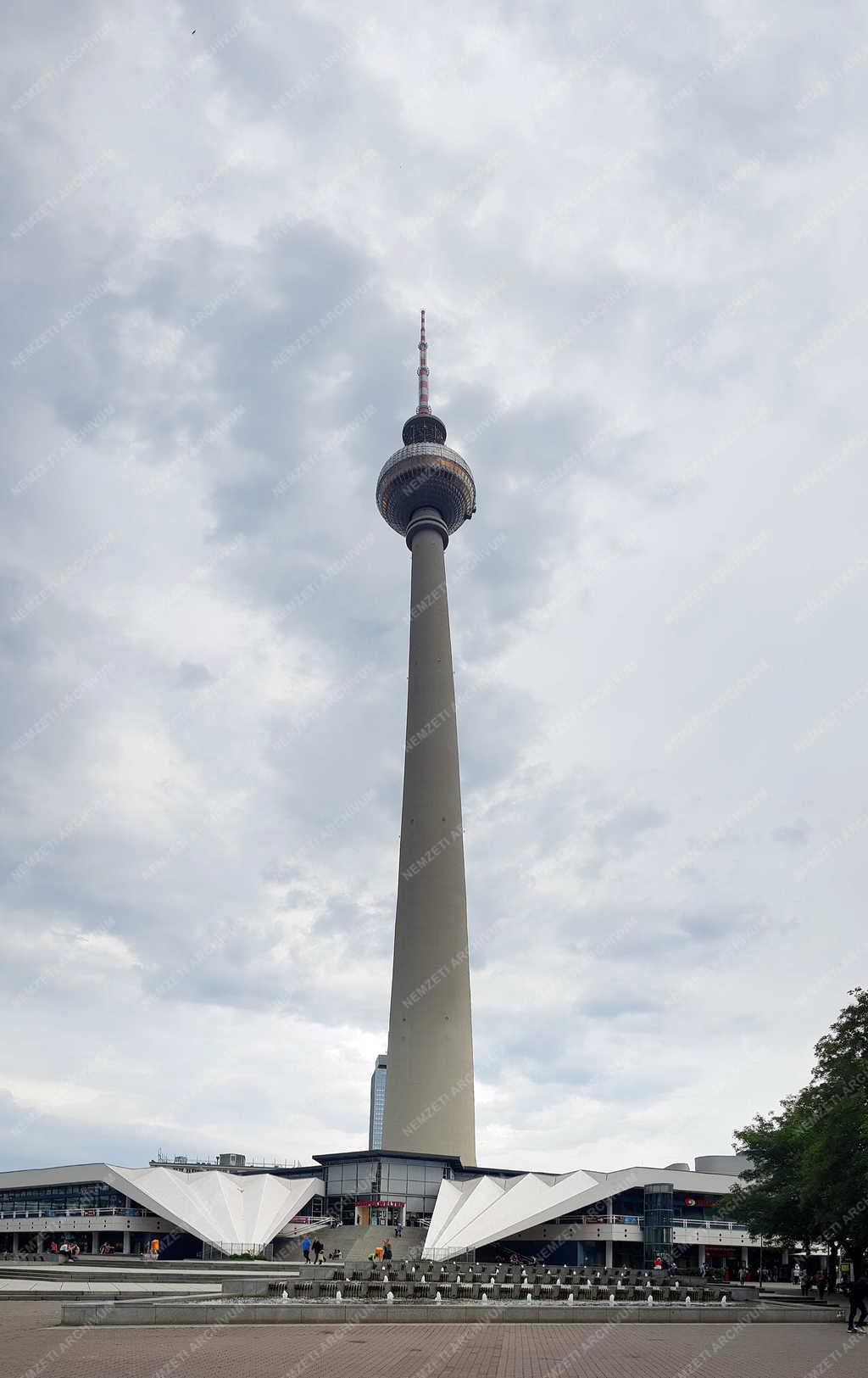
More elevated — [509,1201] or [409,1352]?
[409,1352]

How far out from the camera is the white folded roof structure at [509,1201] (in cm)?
4906

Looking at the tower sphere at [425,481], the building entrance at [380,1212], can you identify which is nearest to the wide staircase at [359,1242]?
the building entrance at [380,1212]

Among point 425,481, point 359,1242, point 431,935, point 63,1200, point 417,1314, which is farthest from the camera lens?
point 425,481

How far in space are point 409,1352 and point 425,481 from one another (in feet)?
273

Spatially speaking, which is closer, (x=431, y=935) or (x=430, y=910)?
(x=431, y=935)

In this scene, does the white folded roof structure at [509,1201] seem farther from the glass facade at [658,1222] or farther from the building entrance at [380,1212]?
the building entrance at [380,1212]

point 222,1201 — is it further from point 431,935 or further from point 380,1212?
point 431,935

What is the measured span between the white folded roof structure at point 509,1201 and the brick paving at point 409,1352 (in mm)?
24893

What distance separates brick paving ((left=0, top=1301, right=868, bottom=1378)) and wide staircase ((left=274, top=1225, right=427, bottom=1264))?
27.3 m

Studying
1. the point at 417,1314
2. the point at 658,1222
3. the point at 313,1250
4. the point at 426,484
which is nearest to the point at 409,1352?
the point at 417,1314

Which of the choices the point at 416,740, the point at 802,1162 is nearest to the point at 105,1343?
the point at 802,1162

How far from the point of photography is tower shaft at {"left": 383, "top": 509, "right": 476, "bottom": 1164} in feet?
238

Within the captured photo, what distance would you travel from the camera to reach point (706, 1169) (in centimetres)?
8238

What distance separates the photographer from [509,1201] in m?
53.0
